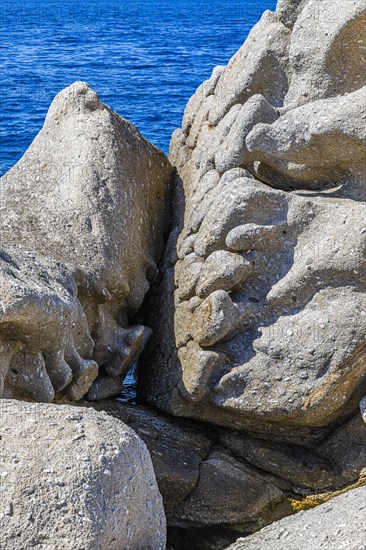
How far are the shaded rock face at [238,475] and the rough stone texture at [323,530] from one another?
0.52 m

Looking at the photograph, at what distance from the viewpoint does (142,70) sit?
2130cm

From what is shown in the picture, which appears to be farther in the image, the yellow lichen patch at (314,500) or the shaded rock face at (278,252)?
the yellow lichen patch at (314,500)

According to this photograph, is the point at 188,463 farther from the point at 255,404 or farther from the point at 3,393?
the point at 3,393

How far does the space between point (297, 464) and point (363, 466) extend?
1.05 feet

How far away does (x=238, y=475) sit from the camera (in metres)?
4.73

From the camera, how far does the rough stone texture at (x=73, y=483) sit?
10.9ft

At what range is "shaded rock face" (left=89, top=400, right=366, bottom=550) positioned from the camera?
4637 millimetres

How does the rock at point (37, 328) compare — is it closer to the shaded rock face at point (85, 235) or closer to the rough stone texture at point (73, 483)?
the shaded rock face at point (85, 235)

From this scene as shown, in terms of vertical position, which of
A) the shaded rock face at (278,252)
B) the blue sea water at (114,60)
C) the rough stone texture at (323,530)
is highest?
the blue sea water at (114,60)

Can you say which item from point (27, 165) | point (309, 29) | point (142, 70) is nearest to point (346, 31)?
point (309, 29)

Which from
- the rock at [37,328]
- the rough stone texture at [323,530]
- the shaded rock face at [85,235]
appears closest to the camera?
the rough stone texture at [323,530]

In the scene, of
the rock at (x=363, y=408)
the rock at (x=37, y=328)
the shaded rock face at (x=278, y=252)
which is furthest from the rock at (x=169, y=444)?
the rock at (x=363, y=408)

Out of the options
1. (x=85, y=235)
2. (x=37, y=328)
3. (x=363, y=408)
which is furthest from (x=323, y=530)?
(x=85, y=235)

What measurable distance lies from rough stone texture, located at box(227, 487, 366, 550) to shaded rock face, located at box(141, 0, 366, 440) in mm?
646
